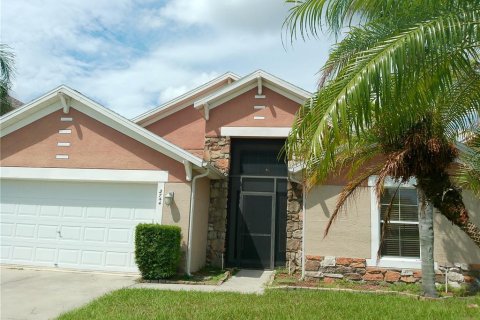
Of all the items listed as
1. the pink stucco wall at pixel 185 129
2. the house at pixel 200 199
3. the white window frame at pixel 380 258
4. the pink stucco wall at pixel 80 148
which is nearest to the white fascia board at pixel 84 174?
the house at pixel 200 199

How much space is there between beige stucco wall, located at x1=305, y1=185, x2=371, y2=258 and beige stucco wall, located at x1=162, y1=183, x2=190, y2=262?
3.27 metres

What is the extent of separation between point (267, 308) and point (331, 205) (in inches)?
176

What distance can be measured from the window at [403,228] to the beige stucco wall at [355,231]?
19.0 inches

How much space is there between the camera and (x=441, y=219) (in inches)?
433

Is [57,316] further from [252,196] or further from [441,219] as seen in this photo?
[441,219]

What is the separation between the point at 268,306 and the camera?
775 centimetres

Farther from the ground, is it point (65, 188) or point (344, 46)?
point (344, 46)

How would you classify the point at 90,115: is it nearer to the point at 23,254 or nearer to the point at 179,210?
the point at 179,210

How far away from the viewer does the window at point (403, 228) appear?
1101cm

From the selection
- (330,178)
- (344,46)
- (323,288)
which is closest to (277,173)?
(330,178)

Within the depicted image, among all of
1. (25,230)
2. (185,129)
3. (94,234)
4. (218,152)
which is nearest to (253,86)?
(218,152)

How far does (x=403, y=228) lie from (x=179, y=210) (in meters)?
6.01

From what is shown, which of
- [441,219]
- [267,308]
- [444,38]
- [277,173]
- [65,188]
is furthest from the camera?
[277,173]

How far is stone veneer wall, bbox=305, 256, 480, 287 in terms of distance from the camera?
34.6 feet
